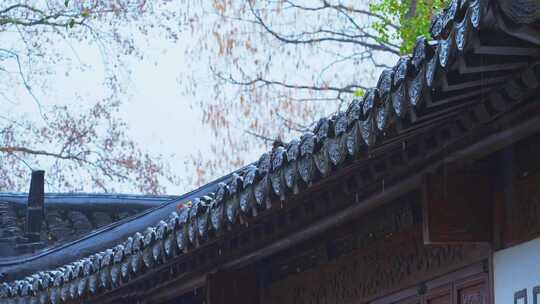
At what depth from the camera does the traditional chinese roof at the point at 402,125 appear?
418cm

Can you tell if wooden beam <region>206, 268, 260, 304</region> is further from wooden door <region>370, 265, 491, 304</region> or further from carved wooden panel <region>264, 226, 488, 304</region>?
wooden door <region>370, 265, 491, 304</region>

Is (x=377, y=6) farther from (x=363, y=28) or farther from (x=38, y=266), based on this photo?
(x=38, y=266)

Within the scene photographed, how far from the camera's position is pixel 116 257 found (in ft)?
26.7

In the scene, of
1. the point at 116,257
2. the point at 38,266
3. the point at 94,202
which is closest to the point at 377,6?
the point at 94,202

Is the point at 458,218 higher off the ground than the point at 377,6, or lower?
lower

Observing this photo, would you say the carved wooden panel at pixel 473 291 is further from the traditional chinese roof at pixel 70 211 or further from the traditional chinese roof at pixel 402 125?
the traditional chinese roof at pixel 70 211

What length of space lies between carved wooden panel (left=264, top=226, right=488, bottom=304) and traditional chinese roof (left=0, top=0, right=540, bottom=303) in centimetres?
50

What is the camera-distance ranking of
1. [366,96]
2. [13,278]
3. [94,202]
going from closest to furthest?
[366,96], [13,278], [94,202]

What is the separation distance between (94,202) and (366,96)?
331 inches

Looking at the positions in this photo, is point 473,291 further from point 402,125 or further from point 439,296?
point 402,125

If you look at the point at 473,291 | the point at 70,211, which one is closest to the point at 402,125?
A: the point at 473,291

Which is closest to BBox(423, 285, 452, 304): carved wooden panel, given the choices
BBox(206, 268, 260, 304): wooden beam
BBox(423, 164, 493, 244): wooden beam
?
BBox(423, 164, 493, 244): wooden beam

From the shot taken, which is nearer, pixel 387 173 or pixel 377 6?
pixel 387 173

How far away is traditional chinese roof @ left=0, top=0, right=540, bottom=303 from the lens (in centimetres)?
418
